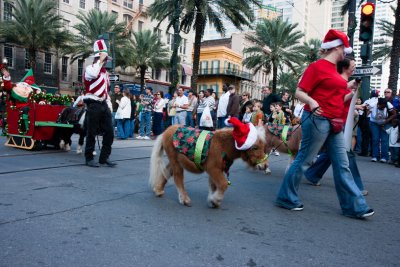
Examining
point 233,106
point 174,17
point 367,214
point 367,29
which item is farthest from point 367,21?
point 174,17

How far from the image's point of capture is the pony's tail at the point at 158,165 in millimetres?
4703

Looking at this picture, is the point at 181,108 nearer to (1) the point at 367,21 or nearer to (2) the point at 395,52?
(1) the point at 367,21

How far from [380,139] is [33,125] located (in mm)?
9709

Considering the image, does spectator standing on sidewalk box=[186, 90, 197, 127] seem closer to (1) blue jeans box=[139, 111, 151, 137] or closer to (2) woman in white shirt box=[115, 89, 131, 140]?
(1) blue jeans box=[139, 111, 151, 137]

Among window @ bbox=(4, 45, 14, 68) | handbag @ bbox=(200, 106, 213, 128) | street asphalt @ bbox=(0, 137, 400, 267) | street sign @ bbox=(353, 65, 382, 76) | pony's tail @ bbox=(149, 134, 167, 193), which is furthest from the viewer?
window @ bbox=(4, 45, 14, 68)

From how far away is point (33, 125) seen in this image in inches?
324

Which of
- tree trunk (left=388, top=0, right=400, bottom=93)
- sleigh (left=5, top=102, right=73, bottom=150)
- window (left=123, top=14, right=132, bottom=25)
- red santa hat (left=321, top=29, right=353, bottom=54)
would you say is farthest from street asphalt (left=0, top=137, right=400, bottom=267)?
window (left=123, top=14, right=132, bottom=25)

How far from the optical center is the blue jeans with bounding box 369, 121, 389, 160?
1052 centimetres

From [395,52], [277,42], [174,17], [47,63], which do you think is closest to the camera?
[395,52]

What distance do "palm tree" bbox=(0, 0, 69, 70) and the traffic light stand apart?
28950 mm

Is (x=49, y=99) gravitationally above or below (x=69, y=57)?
below

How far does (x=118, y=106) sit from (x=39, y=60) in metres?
29.2

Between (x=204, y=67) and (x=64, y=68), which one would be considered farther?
(x=204, y=67)

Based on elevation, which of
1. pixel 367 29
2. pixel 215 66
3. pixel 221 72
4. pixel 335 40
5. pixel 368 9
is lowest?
pixel 335 40
